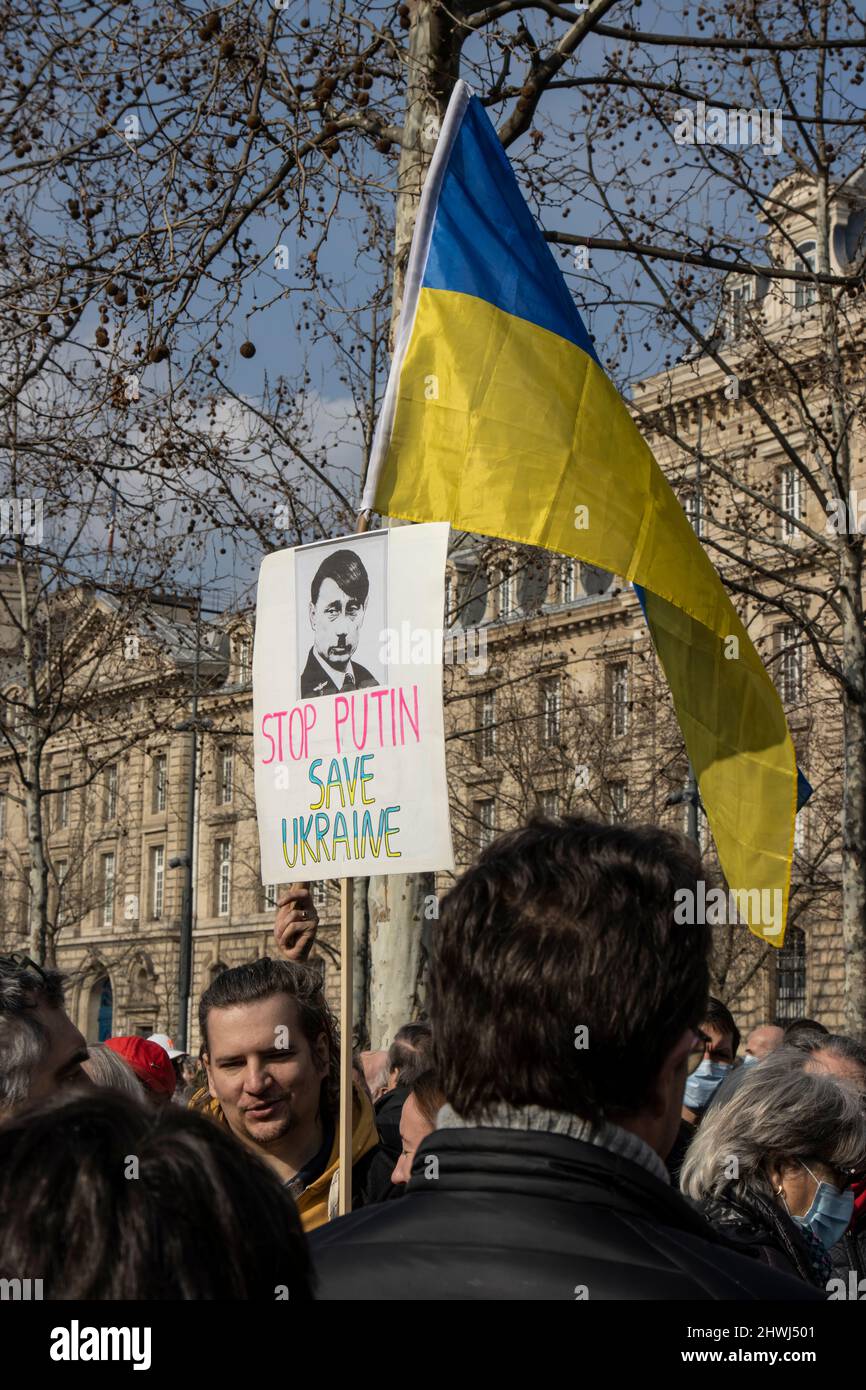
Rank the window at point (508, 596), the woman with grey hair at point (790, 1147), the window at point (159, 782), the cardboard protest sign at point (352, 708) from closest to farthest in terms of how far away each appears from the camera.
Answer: the woman with grey hair at point (790, 1147) → the cardboard protest sign at point (352, 708) → the window at point (508, 596) → the window at point (159, 782)

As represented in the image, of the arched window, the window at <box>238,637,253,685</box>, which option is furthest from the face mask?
the arched window

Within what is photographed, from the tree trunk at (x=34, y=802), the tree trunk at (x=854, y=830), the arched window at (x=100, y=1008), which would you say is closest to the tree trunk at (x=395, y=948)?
the tree trunk at (x=854, y=830)

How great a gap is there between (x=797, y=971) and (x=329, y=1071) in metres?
31.0

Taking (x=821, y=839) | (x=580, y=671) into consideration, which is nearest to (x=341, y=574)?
(x=821, y=839)

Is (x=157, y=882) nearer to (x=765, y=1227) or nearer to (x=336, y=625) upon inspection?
(x=336, y=625)

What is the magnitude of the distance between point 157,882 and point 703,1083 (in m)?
54.3

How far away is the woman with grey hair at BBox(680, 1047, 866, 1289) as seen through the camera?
398cm

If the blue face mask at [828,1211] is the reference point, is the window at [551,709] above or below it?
above

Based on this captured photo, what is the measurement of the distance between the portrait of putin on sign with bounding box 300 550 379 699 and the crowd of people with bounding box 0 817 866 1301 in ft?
4.02

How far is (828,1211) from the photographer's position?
405 centimetres

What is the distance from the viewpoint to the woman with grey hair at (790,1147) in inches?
157

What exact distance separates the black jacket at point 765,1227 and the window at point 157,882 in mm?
56250

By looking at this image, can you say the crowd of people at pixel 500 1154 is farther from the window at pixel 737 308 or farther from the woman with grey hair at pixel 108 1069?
the window at pixel 737 308

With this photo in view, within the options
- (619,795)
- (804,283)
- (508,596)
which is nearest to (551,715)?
(619,795)
